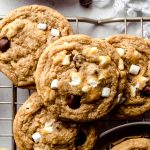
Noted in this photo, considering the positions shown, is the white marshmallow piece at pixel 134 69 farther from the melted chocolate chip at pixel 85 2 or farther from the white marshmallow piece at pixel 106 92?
the melted chocolate chip at pixel 85 2

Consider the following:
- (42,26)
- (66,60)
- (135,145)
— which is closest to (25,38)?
(42,26)

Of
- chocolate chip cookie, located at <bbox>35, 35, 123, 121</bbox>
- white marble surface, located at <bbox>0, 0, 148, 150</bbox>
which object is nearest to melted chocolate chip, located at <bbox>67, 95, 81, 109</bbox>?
chocolate chip cookie, located at <bbox>35, 35, 123, 121</bbox>

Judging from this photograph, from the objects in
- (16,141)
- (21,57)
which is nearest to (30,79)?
(21,57)

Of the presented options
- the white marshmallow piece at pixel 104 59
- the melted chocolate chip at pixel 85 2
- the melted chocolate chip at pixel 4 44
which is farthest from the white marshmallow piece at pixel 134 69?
the melted chocolate chip at pixel 4 44

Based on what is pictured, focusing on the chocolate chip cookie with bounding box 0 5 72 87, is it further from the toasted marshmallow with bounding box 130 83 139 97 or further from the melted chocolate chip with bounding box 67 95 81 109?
the toasted marshmallow with bounding box 130 83 139 97

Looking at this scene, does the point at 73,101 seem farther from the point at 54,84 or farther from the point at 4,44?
the point at 4,44

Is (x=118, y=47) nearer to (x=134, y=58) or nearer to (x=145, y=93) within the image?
(x=134, y=58)
